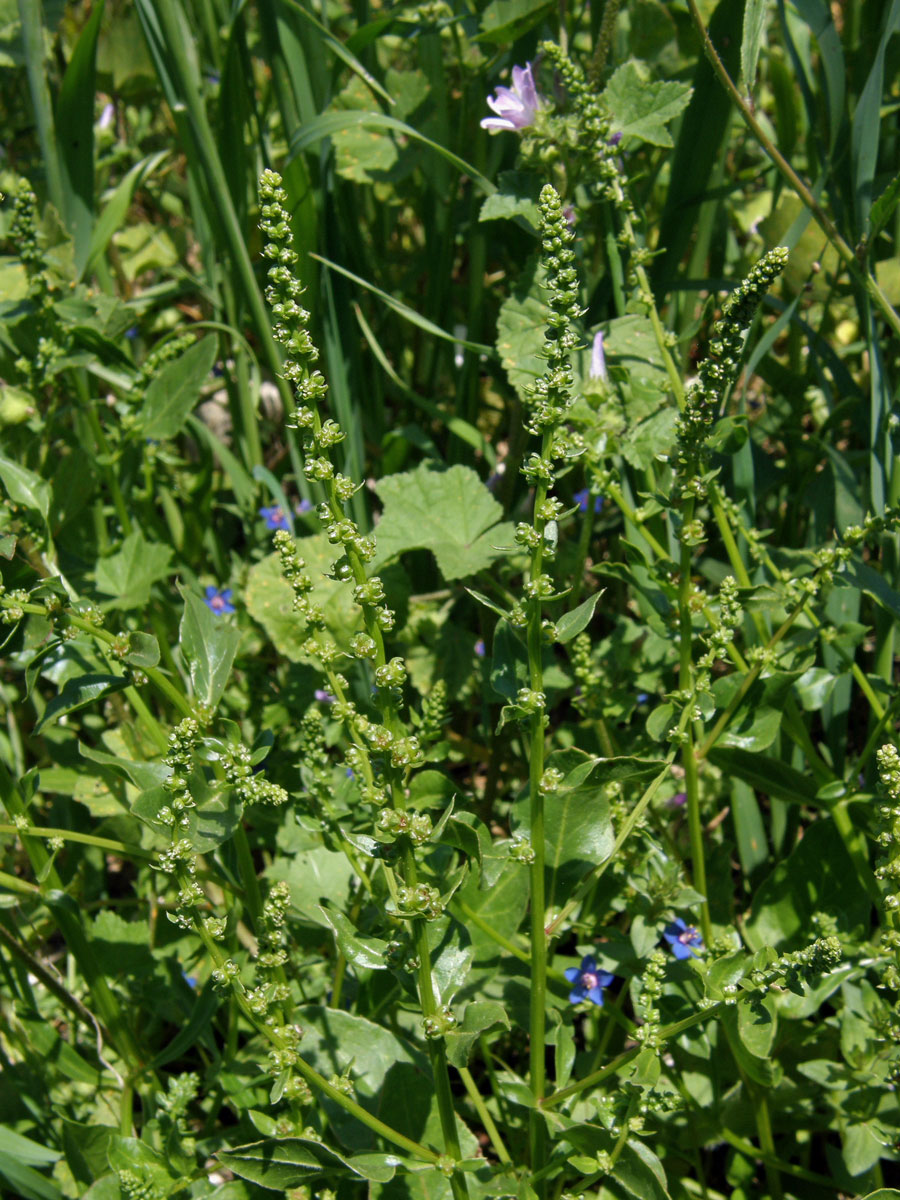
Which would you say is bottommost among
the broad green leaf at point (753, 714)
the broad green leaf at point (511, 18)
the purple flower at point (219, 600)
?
the purple flower at point (219, 600)

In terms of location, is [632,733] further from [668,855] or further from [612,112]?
[612,112]

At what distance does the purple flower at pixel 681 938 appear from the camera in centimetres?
178

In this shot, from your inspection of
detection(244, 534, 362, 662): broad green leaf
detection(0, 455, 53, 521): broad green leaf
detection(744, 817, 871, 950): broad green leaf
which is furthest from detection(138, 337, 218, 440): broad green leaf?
detection(744, 817, 871, 950): broad green leaf

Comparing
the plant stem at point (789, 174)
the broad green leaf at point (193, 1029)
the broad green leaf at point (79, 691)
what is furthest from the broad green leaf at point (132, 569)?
the plant stem at point (789, 174)

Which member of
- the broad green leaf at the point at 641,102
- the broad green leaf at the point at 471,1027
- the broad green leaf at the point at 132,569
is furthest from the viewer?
the broad green leaf at the point at 132,569

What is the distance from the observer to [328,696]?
8.12 ft

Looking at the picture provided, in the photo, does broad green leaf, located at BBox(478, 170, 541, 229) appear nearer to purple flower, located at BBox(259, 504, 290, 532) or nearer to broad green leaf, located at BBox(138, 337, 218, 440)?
broad green leaf, located at BBox(138, 337, 218, 440)

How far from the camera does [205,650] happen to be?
1.64 metres

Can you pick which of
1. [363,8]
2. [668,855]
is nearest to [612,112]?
[363,8]

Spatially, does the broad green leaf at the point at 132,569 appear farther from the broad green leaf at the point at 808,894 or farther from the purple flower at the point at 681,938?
the broad green leaf at the point at 808,894

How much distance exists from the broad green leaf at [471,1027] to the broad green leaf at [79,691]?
679 millimetres

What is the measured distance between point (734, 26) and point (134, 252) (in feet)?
6.80

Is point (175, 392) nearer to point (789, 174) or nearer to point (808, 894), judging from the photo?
point (789, 174)

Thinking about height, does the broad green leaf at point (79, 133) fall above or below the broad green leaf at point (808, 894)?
above
